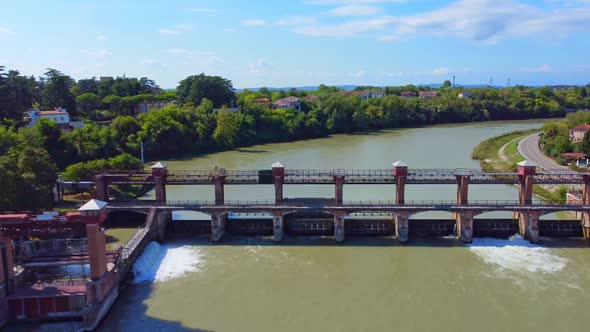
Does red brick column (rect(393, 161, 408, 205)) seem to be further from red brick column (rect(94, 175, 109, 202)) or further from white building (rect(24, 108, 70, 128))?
white building (rect(24, 108, 70, 128))

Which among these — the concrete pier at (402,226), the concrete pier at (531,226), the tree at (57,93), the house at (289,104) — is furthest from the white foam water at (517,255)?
the house at (289,104)

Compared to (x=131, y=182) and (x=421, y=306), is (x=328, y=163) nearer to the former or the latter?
(x=131, y=182)

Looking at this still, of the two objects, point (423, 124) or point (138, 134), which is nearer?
point (138, 134)

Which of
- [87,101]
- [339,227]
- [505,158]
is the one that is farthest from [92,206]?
[87,101]

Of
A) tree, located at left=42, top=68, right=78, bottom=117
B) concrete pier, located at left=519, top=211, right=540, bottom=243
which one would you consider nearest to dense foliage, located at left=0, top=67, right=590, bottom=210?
tree, located at left=42, top=68, right=78, bottom=117

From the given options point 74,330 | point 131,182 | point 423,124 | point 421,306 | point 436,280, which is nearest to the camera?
point 74,330

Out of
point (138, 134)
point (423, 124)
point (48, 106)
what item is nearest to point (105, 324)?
point (138, 134)

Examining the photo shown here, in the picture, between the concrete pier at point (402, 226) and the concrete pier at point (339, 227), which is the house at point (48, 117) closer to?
the concrete pier at point (339, 227)
